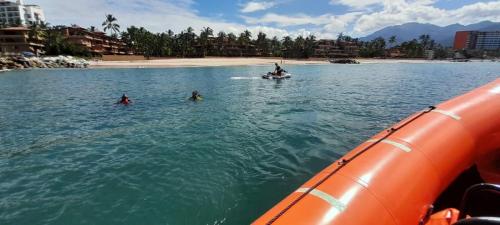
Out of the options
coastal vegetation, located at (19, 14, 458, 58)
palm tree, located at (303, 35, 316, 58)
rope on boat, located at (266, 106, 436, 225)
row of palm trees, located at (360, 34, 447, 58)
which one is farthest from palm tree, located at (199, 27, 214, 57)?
rope on boat, located at (266, 106, 436, 225)

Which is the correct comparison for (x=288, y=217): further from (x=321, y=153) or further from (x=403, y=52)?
(x=403, y=52)

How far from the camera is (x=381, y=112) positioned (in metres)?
16.1

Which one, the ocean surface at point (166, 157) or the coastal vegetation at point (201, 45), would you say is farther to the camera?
the coastal vegetation at point (201, 45)

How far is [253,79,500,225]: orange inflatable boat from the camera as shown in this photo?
307 centimetres

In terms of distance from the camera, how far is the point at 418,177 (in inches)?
152

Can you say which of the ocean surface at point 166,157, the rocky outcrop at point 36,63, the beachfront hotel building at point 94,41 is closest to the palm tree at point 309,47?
the beachfront hotel building at point 94,41

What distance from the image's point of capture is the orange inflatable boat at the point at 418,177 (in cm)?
307

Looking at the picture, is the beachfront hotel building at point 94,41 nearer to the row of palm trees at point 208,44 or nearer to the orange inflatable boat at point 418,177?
the row of palm trees at point 208,44

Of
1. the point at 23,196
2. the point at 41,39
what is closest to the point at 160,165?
the point at 23,196

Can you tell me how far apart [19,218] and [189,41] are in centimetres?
10141

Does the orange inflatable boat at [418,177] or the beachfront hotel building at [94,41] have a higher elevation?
the beachfront hotel building at [94,41]

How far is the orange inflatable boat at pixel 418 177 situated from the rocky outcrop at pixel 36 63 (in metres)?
69.6

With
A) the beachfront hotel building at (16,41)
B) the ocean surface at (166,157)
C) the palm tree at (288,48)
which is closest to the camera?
the ocean surface at (166,157)

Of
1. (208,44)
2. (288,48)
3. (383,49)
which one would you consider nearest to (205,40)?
(208,44)
